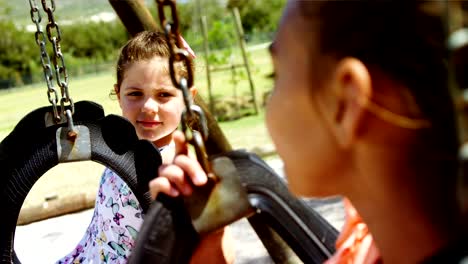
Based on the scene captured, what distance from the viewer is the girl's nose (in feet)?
5.13

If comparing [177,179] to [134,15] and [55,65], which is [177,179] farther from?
[134,15]

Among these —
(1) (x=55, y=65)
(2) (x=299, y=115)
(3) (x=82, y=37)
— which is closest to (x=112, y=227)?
(1) (x=55, y=65)

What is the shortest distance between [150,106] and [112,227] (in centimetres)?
33

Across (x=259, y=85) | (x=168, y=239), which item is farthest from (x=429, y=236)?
(x=259, y=85)

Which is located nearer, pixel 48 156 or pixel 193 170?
pixel 193 170

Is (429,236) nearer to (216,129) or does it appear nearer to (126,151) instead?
(126,151)

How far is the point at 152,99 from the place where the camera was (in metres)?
1.58

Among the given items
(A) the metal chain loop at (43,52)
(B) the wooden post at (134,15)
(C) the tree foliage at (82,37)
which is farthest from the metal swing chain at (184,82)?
(C) the tree foliage at (82,37)

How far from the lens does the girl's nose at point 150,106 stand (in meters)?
1.56

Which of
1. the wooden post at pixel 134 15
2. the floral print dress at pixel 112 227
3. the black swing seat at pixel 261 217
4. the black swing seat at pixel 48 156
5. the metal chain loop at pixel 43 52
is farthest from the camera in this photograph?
the wooden post at pixel 134 15

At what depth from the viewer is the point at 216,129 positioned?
1884mm

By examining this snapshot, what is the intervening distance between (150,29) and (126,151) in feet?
2.11

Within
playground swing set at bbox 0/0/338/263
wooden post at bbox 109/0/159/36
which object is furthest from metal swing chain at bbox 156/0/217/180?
wooden post at bbox 109/0/159/36

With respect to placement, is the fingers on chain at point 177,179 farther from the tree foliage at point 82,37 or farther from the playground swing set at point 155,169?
the tree foliage at point 82,37
